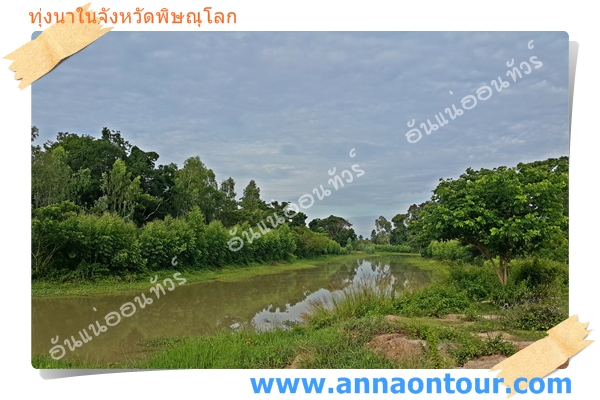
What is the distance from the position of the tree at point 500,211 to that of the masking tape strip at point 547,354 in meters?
1.68

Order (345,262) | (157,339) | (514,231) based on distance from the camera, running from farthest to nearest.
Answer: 1. (345,262)
2. (514,231)
3. (157,339)

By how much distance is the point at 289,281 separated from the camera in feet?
24.6

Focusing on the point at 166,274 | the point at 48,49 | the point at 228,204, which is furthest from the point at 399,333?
the point at 166,274

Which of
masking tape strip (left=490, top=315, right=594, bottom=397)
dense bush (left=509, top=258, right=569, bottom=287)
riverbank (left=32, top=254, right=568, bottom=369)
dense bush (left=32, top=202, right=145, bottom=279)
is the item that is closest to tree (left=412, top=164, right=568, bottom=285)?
dense bush (left=509, top=258, right=569, bottom=287)

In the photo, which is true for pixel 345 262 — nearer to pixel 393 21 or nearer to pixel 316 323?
pixel 316 323

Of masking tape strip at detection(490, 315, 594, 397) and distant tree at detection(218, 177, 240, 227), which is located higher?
distant tree at detection(218, 177, 240, 227)

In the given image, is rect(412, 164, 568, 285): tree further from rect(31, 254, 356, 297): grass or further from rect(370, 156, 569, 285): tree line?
rect(31, 254, 356, 297): grass

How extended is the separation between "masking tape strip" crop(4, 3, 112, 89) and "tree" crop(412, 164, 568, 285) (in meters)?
4.47

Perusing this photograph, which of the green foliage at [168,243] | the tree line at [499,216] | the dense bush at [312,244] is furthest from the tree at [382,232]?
the green foliage at [168,243]

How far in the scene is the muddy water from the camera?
431 centimetres

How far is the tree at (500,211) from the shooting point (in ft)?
16.9

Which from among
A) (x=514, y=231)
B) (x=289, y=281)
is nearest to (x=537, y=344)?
(x=514, y=231)

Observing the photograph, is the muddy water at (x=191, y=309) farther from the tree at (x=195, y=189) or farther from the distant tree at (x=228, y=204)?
the tree at (x=195, y=189)

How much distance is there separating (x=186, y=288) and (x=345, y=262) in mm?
2741
